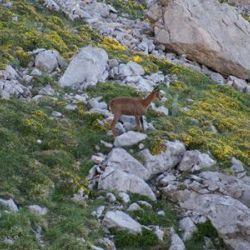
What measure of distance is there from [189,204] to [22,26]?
49.9 feet

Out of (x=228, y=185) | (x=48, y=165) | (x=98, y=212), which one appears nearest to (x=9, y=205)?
(x=98, y=212)

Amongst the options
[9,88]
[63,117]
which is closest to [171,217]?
[63,117]

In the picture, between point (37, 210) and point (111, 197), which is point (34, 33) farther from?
point (37, 210)

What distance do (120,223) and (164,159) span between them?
13.7 feet

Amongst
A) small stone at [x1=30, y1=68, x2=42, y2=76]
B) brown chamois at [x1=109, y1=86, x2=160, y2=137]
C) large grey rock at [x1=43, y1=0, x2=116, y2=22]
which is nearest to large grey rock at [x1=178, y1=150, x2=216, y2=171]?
brown chamois at [x1=109, y1=86, x2=160, y2=137]

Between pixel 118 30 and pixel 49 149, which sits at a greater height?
pixel 49 149

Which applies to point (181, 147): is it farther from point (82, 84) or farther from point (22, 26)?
point (22, 26)

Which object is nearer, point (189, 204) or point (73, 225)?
point (73, 225)

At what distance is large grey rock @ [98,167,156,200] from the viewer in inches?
693

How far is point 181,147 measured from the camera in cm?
2014

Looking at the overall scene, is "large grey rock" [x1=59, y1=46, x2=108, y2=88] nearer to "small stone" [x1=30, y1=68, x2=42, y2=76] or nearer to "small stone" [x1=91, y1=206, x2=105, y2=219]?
"small stone" [x1=30, y1=68, x2=42, y2=76]

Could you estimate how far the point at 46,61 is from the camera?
25.8 meters

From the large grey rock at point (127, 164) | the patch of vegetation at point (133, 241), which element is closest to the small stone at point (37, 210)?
the patch of vegetation at point (133, 241)

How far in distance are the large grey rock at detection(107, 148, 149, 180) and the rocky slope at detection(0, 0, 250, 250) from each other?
0.04 m
